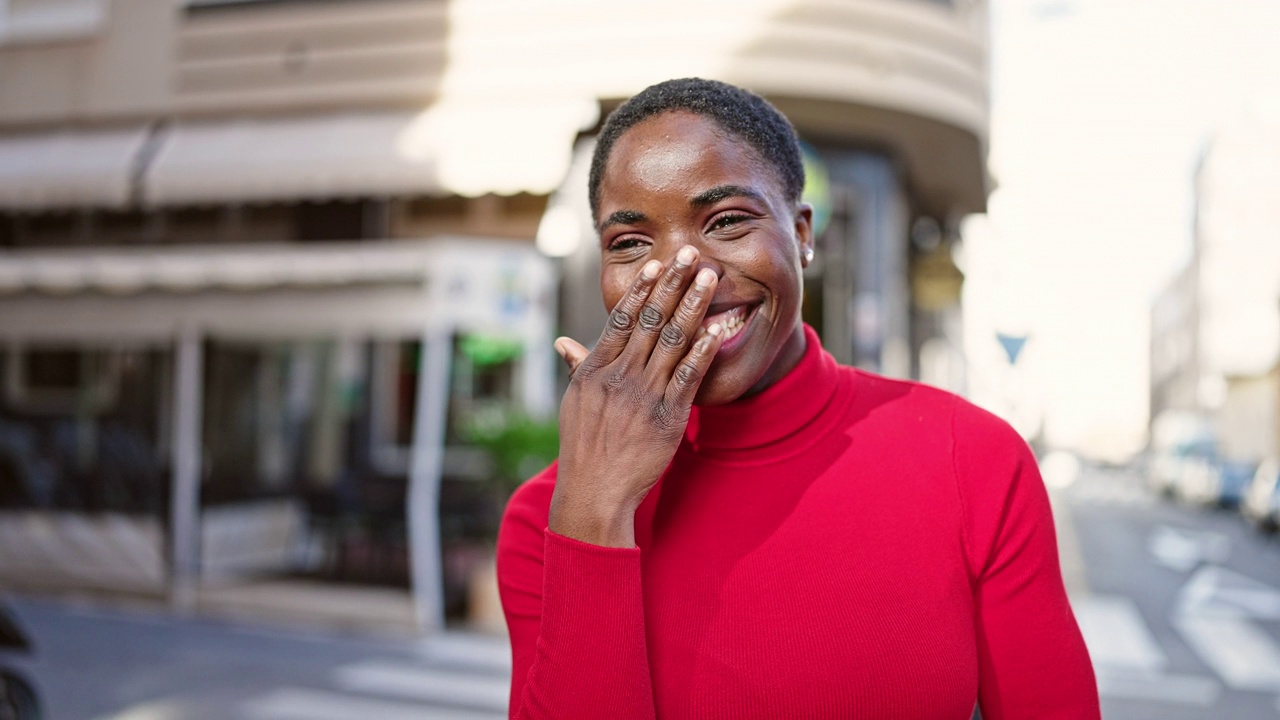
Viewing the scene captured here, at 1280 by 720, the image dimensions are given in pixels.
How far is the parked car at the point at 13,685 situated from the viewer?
4840mm

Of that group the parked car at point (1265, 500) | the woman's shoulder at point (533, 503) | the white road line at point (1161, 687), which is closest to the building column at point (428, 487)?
the white road line at point (1161, 687)

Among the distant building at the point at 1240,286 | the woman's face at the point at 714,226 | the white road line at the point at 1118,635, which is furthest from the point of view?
the distant building at the point at 1240,286

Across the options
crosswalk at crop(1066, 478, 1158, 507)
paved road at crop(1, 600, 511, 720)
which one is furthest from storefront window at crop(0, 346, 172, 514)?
crosswalk at crop(1066, 478, 1158, 507)

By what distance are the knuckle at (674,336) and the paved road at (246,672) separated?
→ 5.32 meters

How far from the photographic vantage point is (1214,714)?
6516 millimetres

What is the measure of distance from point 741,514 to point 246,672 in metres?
6.48

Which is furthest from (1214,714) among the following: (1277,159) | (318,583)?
(1277,159)

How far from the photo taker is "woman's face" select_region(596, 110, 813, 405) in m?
1.44

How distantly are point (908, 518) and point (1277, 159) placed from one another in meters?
65.0

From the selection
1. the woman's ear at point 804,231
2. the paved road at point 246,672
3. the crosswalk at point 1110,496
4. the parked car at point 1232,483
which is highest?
the woman's ear at point 804,231

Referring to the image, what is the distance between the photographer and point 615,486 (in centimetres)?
136

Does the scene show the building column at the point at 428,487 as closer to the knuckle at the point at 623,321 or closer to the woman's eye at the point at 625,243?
the woman's eye at the point at 625,243

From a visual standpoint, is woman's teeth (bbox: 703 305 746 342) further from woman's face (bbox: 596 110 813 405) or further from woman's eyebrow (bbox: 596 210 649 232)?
woman's eyebrow (bbox: 596 210 649 232)

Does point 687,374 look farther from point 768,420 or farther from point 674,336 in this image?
point 768,420
